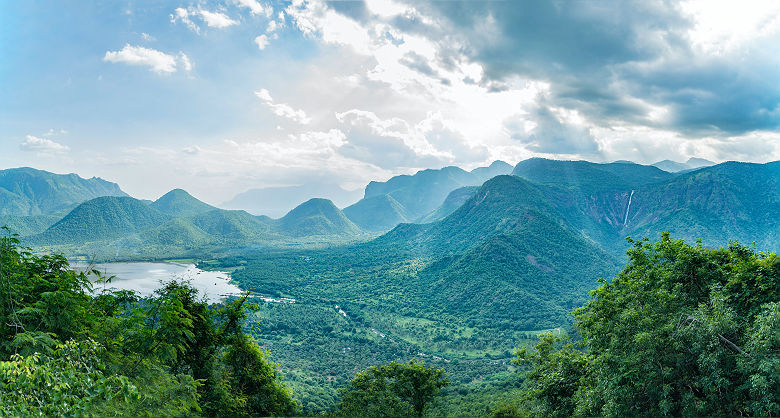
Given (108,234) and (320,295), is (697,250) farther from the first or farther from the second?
(108,234)

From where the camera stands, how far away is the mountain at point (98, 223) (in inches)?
5896

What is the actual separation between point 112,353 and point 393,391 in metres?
16.5

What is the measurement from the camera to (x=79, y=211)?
538ft

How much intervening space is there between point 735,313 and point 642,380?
341 centimetres

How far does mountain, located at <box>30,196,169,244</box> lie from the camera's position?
149750 mm

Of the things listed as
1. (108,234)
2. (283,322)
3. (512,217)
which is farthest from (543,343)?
(108,234)

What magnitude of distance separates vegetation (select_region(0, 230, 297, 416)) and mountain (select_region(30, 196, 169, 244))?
18547cm

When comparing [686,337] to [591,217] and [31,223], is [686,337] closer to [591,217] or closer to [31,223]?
[591,217]

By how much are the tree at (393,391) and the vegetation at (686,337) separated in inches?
326

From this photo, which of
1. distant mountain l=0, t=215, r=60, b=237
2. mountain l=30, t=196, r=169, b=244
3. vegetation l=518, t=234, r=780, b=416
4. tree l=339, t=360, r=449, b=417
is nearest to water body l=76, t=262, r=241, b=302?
mountain l=30, t=196, r=169, b=244

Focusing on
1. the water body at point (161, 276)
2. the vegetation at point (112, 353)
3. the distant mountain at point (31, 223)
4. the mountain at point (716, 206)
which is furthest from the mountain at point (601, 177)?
the distant mountain at point (31, 223)

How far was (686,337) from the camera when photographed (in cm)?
978

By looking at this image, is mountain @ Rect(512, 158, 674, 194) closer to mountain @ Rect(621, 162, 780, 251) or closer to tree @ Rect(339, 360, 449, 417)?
mountain @ Rect(621, 162, 780, 251)

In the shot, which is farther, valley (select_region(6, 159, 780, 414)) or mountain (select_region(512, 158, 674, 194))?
mountain (select_region(512, 158, 674, 194))
